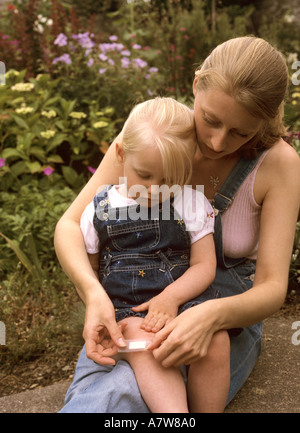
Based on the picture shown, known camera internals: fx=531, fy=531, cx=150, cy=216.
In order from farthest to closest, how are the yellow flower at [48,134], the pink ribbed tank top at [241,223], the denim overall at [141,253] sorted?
1. the yellow flower at [48,134]
2. the pink ribbed tank top at [241,223]
3. the denim overall at [141,253]

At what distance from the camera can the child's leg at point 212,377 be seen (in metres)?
1.58

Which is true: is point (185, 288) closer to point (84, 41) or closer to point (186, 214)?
point (186, 214)

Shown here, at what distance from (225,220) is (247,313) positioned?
428 millimetres

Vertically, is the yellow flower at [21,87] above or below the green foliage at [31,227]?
above

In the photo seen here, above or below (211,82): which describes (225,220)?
below

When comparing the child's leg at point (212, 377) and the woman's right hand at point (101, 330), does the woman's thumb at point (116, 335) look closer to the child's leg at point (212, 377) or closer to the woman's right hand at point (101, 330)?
the woman's right hand at point (101, 330)

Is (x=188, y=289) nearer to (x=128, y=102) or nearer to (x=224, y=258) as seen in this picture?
(x=224, y=258)

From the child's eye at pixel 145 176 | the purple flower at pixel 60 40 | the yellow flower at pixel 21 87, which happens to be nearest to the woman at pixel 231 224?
the child's eye at pixel 145 176

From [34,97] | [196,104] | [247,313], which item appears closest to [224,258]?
[247,313]

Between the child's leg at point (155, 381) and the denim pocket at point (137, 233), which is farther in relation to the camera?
the denim pocket at point (137, 233)

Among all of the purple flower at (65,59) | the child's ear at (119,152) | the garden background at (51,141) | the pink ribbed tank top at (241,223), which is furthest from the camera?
the purple flower at (65,59)

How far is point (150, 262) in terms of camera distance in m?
1.75

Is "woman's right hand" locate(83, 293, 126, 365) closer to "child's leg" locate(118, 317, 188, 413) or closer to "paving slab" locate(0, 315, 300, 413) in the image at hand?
"child's leg" locate(118, 317, 188, 413)
